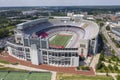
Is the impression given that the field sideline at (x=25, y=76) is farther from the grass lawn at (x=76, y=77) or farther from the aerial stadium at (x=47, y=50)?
the aerial stadium at (x=47, y=50)

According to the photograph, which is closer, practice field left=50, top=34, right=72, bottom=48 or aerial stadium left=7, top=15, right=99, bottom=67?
aerial stadium left=7, top=15, right=99, bottom=67

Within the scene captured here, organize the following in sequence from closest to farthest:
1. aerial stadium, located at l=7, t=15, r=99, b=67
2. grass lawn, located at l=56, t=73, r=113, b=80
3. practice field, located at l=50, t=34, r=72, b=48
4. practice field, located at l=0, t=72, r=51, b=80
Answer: grass lawn, located at l=56, t=73, r=113, b=80 < practice field, located at l=0, t=72, r=51, b=80 < aerial stadium, located at l=7, t=15, r=99, b=67 < practice field, located at l=50, t=34, r=72, b=48

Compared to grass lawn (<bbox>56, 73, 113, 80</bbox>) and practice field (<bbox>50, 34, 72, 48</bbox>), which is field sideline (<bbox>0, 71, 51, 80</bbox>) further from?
practice field (<bbox>50, 34, 72, 48</bbox>)

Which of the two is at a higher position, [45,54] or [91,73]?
[45,54]

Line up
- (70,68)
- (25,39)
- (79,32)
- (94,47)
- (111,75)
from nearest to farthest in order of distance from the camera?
(111,75)
(70,68)
(25,39)
(94,47)
(79,32)

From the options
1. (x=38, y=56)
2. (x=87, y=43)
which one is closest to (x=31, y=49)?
(x=38, y=56)

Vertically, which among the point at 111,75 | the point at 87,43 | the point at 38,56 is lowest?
the point at 111,75

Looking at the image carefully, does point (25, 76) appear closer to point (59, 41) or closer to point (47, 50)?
point (47, 50)

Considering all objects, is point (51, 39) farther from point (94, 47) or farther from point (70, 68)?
point (70, 68)

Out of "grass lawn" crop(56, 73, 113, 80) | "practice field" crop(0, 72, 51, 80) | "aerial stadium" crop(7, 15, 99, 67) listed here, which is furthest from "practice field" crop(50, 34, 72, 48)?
"grass lawn" crop(56, 73, 113, 80)
